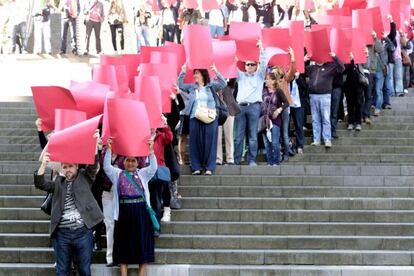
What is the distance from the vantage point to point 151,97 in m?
12.6

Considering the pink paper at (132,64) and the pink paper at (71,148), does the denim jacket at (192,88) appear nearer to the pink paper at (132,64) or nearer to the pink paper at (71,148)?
the pink paper at (132,64)

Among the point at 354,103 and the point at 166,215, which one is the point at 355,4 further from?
the point at 166,215

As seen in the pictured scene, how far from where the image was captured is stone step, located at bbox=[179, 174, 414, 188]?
1459 centimetres

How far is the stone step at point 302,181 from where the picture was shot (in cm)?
1459

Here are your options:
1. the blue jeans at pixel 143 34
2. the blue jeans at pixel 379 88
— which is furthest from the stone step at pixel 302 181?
the blue jeans at pixel 143 34

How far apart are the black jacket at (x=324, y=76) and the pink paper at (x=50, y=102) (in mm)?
5330

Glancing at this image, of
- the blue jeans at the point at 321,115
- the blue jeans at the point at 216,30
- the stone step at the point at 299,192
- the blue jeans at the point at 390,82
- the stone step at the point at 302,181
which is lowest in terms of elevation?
the stone step at the point at 299,192

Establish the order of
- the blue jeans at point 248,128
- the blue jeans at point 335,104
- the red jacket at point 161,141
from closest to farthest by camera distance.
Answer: the red jacket at point 161,141 → the blue jeans at point 248,128 → the blue jeans at point 335,104

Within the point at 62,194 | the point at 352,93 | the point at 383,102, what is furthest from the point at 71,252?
the point at 383,102

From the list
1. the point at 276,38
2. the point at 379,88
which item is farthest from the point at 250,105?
the point at 379,88

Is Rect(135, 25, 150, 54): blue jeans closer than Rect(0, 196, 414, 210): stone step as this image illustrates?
No

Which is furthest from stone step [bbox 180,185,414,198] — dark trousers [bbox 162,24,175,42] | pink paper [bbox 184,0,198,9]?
dark trousers [bbox 162,24,175,42]

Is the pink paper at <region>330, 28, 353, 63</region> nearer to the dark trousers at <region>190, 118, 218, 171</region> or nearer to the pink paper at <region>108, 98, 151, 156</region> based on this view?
the dark trousers at <region>190, 118, 218, 171</region>

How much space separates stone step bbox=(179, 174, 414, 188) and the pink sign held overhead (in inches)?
61.8
